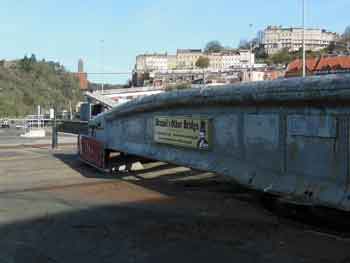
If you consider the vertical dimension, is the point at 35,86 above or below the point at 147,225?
above

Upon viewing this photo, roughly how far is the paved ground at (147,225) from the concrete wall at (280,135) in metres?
0.70

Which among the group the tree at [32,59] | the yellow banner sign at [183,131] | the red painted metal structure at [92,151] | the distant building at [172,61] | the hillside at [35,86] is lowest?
the red painted metal structure at [92,151]

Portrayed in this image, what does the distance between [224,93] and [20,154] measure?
48.5ft

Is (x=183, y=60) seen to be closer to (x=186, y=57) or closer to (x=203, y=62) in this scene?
(x=186, y=57)

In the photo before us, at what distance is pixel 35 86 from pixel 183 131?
156445 millimetres

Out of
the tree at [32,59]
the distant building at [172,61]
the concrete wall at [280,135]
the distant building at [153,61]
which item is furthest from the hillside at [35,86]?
the concrete wall at [280,135]

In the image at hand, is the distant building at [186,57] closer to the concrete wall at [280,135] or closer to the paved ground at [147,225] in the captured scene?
the paved ground at [147,225]

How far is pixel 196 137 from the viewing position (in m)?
11.1

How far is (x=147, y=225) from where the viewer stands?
353 inches

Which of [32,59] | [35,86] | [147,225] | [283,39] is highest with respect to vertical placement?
[32,59]

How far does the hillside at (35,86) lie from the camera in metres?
138

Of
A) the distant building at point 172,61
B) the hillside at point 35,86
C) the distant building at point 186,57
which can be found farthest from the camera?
the distant building at point 186,57

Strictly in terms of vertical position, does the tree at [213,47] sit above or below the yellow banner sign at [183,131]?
above

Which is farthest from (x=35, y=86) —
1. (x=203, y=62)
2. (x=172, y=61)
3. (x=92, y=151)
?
(x=92, y=151)
